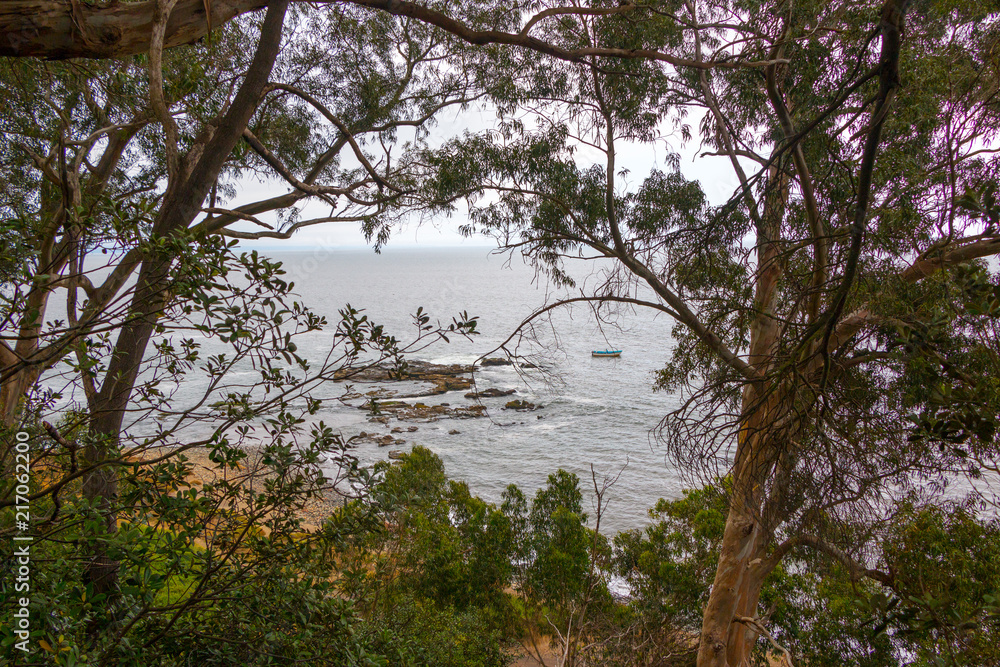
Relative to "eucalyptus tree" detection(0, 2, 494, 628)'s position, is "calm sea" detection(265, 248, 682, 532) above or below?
below

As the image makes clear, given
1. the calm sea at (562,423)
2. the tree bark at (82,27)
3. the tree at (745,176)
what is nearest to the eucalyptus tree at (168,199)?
the tree bark at (82,27)

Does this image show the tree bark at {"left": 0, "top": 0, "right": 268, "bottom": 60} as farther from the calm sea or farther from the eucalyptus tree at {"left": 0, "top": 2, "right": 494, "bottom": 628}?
the calm sea

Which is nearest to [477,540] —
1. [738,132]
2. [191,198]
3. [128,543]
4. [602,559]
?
[602,559]

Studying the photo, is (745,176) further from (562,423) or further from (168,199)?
(562,423)

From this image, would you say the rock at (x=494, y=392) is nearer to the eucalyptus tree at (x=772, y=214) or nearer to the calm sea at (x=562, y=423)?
the calm sea at (x=562, y=423)

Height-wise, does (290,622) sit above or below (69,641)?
below

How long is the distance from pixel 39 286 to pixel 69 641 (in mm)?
860

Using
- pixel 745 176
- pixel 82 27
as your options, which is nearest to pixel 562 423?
pixel 745 176

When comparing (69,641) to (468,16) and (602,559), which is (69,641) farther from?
(602,559)

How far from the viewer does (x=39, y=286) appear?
1.54 metres

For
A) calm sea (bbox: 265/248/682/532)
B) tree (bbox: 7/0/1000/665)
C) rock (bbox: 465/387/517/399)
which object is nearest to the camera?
tree (bbox: 7/0/1000/665)

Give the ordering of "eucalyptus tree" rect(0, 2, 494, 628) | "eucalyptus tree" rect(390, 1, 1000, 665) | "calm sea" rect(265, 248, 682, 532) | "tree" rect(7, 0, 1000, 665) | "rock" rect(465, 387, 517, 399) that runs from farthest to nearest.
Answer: "rock" rect(465, 387, 517, 399) < "calm sea" rect(265, 248, 682, 532) < "tree" rect(7, 0, 1000, 665) < "eucalyptus tree" rect(390, 1, 1000, 665) < "eucalyptus tree" rect(0, 2, 494, 628)

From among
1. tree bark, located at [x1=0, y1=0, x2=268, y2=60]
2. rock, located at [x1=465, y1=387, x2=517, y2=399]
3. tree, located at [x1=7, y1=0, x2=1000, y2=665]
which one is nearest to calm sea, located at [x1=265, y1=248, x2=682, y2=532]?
rock, located at [x1=465, y1=387, x2=517, y2=399]

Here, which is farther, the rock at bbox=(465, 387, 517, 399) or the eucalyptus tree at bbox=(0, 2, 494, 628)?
the rock at bbox=(465, 387, 517, 399)
